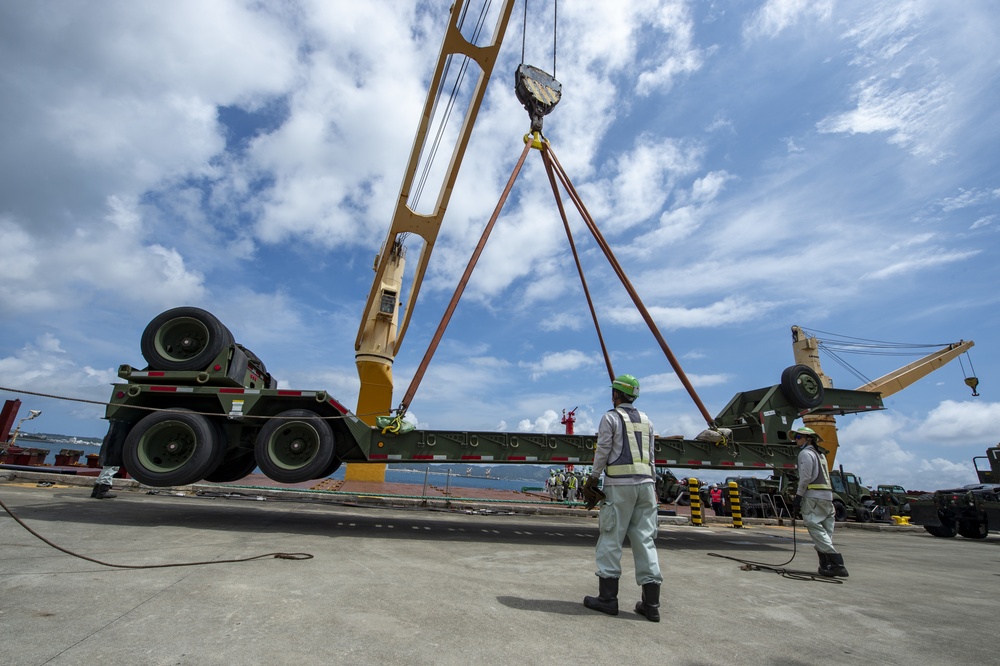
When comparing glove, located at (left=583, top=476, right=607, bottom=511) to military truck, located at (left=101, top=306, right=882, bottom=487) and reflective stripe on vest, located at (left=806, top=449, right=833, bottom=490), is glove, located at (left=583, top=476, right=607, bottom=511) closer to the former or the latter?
military truck, located at (left=101, top=306, right=882, bottom=487)

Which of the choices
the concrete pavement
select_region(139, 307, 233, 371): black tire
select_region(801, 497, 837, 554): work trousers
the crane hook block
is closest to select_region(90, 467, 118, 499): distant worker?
the concrete pavement

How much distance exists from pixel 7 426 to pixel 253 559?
17135 millimetres

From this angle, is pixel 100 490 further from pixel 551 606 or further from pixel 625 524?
pixel 625 524

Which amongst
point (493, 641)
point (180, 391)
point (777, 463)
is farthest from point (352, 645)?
point (777, 463)

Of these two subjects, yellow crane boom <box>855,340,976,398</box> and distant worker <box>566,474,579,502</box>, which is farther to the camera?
yellow crane boom <box>855,340,976,398</box>

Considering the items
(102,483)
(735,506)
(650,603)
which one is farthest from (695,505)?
(102,483)

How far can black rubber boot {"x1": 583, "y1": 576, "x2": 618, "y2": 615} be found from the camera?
3.27 m

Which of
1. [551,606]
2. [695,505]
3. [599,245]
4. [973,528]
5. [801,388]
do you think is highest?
[599,245]

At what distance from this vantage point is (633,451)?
3.69 meters

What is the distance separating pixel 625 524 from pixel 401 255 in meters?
16.6

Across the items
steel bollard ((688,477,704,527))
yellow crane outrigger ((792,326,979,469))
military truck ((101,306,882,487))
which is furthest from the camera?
yellow crane outrigger ((792,326,979,469))

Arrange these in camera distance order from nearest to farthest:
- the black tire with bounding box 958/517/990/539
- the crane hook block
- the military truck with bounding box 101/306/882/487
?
the military truck with bounding box 101/306/882/487
the crane hook block
the black tire with bounding box 958/517/990/539

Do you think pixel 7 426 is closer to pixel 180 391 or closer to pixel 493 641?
pixel 180 391

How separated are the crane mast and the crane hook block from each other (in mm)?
1105
